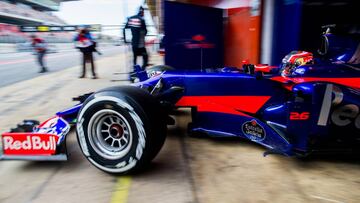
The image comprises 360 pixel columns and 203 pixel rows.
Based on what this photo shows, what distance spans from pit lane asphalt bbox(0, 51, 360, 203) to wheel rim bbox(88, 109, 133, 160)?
0.23m

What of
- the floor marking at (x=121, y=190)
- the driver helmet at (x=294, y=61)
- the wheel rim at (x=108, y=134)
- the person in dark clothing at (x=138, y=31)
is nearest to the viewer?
the floor marking at (x=121, y=190)

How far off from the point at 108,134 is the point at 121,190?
0.54 metres

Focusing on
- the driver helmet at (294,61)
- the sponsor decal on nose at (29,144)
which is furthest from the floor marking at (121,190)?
the driver helmet at (294,61)

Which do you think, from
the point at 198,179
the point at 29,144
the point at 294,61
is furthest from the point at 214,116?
the point at 29,144

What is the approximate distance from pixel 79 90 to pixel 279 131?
18.7 ft

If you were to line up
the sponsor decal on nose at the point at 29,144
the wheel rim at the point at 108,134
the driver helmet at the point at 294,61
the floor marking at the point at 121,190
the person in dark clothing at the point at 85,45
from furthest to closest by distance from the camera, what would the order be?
the person in dark clothing at the point at 85,45, the driver helmet at the point at 294,61, the sponsor decal on nose at the point at 29,144, the wheel rim at the point at 108,134, the floor marking at the point at 121,190

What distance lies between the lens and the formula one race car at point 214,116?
2.50 meters

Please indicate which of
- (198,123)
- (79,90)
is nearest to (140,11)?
(79,90)

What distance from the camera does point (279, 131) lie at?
287cm

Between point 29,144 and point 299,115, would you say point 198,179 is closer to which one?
point 299,115

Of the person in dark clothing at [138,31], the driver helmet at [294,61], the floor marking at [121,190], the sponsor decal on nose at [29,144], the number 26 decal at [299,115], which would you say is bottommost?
the floor marking at [121,190]

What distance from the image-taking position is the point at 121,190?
94.1 inches

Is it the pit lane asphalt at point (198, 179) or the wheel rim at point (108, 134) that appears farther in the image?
the wheel rim at point (108, 134)

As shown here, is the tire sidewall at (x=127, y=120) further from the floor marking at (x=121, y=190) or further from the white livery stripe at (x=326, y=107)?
the white livery stripe at (x=326, y=107)
